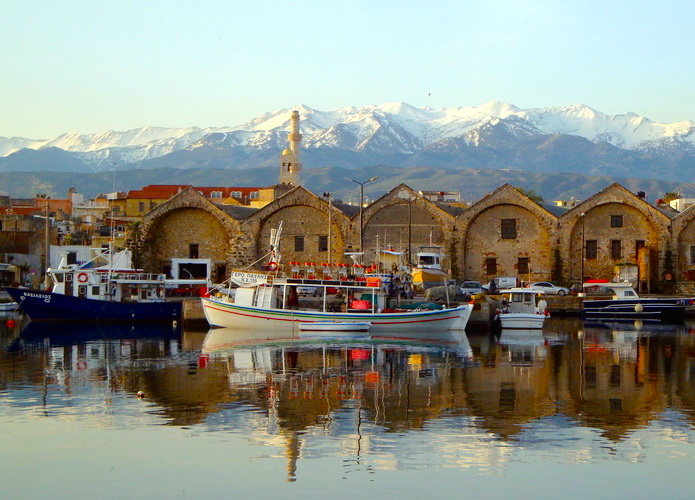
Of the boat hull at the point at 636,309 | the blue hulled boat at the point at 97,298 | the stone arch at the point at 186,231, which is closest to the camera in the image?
the blue hulled boat at the point at 97,298

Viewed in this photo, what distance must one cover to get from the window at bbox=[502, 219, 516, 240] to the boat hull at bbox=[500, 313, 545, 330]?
17.4 m

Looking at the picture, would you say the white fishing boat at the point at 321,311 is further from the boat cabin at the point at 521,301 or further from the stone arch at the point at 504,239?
the stone arch at the point at 504,239

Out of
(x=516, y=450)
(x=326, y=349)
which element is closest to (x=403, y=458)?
(x=516, y=450)

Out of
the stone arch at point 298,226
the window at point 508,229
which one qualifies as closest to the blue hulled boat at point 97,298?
the stone arch at point 298,226

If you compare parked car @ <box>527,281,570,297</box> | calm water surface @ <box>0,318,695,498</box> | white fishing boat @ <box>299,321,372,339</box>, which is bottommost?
calm water surface @ <box>0,318,695,498</box>

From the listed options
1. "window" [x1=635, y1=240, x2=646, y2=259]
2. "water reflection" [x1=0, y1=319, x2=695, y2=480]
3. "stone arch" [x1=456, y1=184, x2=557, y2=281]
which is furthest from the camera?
"stone arch" [x1=456, y1=184, x2=557, y2=281]

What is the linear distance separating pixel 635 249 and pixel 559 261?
4882 millimetres

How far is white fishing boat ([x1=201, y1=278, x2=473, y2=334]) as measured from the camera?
147ft

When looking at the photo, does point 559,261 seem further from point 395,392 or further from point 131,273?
point 395,392

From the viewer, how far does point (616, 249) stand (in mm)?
65375

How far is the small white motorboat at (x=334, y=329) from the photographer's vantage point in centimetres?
4397

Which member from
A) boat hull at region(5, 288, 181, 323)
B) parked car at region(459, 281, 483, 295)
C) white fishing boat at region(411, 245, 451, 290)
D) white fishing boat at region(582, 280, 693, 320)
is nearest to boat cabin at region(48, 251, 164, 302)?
boat hull at region(5, 288, 181, 323)

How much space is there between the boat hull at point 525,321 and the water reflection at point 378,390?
4.50 metres

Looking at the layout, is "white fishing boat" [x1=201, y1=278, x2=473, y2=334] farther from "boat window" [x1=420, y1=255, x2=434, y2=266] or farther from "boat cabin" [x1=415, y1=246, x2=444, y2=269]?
"boat window" [x1=420, y1=255, x2=434, y2=266]
